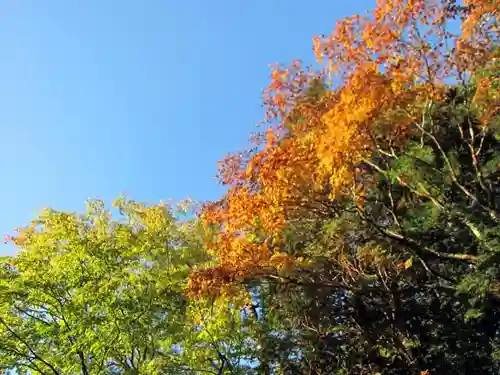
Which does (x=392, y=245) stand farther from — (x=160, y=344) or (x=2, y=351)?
(x=2, y=351)

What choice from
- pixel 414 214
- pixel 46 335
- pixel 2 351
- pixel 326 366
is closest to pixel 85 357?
pixel 46 335

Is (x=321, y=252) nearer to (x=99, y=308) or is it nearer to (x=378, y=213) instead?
(x=378, y=213)

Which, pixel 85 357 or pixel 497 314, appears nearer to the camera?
pixel 85 357

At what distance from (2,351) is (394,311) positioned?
9635mm

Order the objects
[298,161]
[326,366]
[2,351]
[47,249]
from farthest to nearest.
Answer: [326,366]
[47,249]
[2,351]
[298,161]

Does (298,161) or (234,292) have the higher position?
(298,161)

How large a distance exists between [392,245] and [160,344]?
18.6 ft

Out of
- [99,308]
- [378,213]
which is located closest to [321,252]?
[378,213]

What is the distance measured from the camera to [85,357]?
9.97 meters

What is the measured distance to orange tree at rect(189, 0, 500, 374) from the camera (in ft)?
25.5

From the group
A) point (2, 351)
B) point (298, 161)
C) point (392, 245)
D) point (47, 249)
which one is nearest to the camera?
point (298, 161)

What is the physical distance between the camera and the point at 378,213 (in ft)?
38.1

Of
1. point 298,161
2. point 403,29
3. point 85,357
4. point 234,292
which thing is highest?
point 403,29

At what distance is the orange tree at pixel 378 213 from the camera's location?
7.76 m
